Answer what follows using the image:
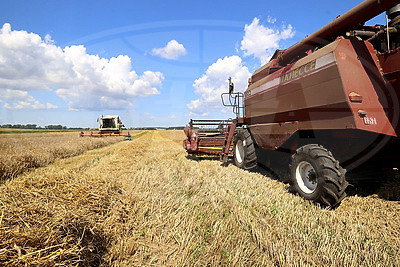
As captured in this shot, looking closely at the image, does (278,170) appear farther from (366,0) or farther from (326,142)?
(366,0)

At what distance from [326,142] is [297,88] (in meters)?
1.10

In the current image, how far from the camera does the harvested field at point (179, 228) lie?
1840mm

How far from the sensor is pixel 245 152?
6465 millimetres

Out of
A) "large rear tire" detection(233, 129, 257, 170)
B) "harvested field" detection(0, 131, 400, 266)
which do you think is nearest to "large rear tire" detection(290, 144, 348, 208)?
"harvested field" detection(0, 131, 400, 266)

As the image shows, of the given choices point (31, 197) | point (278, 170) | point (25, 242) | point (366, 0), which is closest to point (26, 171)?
point (31, 197)

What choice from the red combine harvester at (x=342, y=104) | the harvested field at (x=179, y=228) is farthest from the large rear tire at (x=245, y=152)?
the harvested field at (x=179, y=228)

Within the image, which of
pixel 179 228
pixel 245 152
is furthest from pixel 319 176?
pixel 245 152

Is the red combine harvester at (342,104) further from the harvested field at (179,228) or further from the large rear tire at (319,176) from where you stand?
Result: the harvested field at (179,228)

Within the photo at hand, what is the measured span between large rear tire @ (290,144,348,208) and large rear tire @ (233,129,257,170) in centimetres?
226

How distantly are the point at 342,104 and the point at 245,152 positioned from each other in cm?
335

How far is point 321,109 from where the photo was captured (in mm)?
3740

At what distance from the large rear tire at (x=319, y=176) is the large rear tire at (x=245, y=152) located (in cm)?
226

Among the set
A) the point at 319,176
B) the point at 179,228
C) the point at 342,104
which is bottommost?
the point at 179,228

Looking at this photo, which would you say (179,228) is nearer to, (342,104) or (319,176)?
(319,176)
